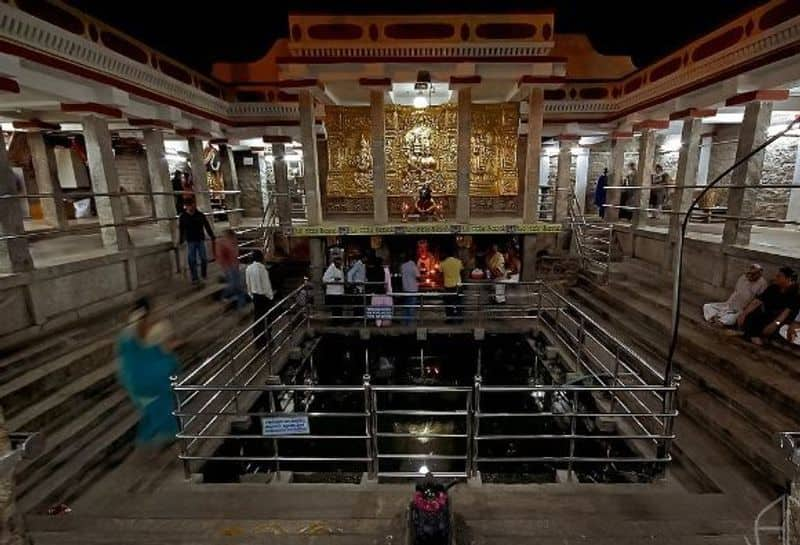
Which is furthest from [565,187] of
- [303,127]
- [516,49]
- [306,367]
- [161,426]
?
[161,426]

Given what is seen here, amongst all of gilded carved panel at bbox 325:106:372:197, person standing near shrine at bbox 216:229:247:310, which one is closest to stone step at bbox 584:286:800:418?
person standing near shrine at bbox 216:229:247:310

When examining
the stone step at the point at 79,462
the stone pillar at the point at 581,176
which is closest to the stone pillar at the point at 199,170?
the stone step at the point at 79,462

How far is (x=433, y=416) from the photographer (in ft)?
17.0

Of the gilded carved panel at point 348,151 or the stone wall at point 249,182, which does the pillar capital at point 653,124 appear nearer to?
the gilded carved panel at point 348,151

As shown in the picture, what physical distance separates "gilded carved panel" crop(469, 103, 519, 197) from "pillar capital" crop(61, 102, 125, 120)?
28.6 feet

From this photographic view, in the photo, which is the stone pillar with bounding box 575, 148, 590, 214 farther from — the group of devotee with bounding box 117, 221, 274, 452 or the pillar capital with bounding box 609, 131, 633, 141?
the group of devotee with bounding box 117, 221, 274, 452

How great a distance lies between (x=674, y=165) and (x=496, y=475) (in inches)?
559

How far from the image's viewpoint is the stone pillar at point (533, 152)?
30.6ft

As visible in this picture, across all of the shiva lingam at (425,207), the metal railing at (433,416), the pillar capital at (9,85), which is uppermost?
the pillar capital at (9,85)

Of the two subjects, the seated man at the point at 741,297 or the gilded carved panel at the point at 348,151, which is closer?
the seated man at the point at 741,297

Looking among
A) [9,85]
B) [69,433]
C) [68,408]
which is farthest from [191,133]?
[69,433]

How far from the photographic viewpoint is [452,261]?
8273 mm

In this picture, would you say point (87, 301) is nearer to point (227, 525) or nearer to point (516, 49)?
point (227, 525)

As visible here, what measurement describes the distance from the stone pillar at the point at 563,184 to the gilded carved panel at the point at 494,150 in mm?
1572
